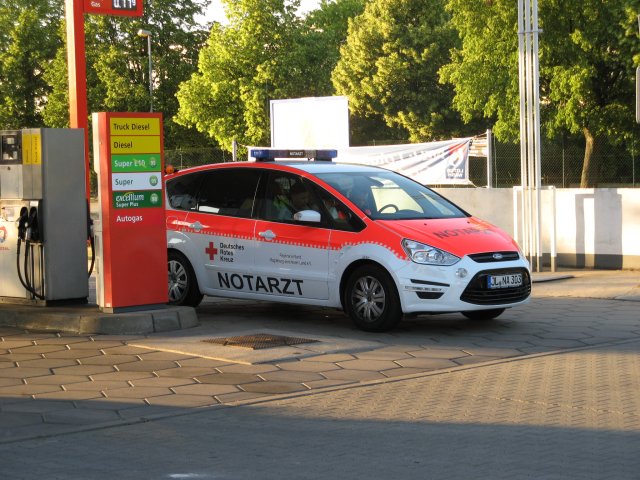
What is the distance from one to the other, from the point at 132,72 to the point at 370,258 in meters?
63.3

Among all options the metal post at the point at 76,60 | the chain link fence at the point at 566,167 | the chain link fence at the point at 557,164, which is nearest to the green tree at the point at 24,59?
the chain link fence at the point at 557,164

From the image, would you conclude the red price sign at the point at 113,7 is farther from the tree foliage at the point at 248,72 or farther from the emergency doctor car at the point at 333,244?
the tree foliage at the point at 248,72

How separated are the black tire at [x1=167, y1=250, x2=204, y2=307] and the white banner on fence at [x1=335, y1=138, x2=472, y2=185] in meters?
6.99

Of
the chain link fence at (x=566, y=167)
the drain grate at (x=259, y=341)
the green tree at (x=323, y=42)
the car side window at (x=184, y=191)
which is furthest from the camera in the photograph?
the green tree at (x=323, y=42)

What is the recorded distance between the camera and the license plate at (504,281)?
11211mm

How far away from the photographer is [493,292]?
11.3m

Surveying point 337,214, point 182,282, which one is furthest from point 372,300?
point 182,282

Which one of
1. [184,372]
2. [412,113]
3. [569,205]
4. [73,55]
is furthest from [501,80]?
[184,372]

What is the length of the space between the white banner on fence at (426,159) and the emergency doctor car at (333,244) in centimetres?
699

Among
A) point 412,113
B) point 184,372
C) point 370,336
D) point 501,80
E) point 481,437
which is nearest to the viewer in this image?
point 481,437

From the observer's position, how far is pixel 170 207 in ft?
43.9

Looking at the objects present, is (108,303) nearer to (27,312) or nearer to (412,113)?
(27,312)

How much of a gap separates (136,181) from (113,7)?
5.35 m

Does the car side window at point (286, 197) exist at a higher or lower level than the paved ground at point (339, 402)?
A: higher
